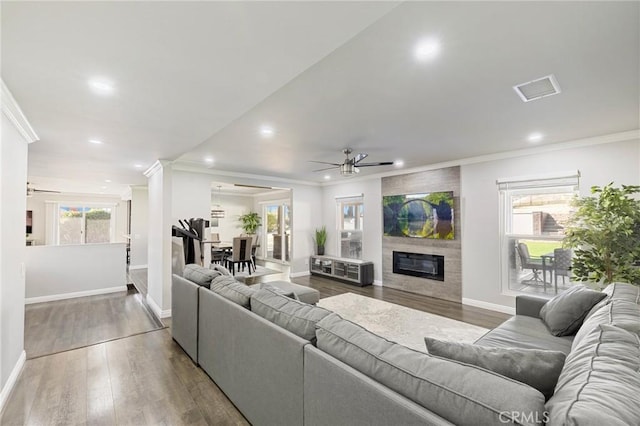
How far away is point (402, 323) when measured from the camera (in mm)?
4012

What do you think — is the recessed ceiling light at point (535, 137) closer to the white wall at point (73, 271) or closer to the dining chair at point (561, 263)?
the dining chair at point (561, 263)

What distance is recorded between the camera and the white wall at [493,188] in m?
3.72

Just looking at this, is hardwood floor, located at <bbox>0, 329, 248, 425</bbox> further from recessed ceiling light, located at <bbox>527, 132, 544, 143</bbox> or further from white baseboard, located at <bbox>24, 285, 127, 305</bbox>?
recessed ceiling light, located at <bbox>527, 132, 544, 143</bbox>

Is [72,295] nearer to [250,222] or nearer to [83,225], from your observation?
[250,222]

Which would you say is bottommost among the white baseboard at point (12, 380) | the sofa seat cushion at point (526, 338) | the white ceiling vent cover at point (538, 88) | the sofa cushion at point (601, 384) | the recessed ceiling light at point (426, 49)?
the white baseboard at point (12, 380)

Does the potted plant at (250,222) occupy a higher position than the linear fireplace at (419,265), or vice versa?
the potted plant at (250,222)

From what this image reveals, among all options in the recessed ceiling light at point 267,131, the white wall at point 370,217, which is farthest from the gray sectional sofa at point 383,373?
the white wall at point 370,217

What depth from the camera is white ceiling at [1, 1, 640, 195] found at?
4.59 feet

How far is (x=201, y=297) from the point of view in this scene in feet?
8.82

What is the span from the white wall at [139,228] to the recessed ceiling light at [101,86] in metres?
7.03

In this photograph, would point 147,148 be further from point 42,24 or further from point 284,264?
point 284,264

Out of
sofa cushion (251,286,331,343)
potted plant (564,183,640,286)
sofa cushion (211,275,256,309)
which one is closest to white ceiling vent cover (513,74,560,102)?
potted plant (564,183,640,286)

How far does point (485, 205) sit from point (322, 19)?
4544 mm

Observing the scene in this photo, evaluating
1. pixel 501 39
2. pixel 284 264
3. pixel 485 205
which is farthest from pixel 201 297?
pixel 284 264
